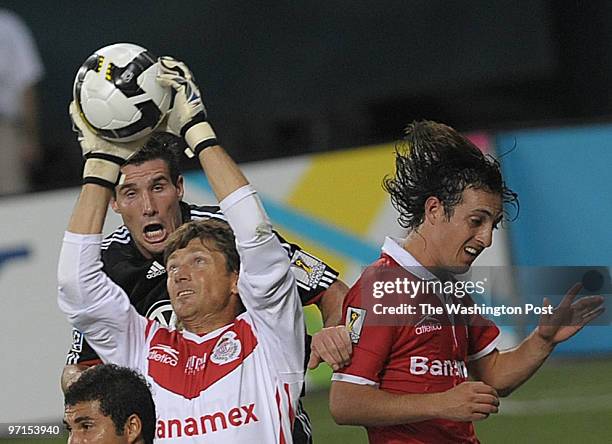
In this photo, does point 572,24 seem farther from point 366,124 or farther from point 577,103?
point 366,124

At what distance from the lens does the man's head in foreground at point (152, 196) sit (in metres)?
3.43

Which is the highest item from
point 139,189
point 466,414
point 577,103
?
point 577,103

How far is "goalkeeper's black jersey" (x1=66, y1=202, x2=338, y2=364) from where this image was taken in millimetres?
3375

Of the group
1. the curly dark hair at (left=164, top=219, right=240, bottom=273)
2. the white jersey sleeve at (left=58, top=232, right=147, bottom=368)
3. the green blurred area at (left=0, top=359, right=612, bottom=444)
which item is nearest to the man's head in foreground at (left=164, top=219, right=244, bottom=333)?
the curly dark hair at (left=164, top=219, right=240, bottom=273)

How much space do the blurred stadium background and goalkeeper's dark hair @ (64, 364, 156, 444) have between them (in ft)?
1.92

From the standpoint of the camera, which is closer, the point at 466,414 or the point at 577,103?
the point at 466,414

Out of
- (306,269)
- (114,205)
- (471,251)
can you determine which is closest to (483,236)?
(471,251)

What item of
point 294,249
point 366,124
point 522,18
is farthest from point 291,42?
point 294,249

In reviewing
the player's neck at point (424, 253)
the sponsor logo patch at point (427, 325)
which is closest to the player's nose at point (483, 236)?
the player's neck at point (424, 253)

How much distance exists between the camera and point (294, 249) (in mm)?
3502

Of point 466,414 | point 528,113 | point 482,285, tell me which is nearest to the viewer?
point 466,414

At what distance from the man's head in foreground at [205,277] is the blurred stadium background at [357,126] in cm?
33

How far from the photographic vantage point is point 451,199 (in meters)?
3.27

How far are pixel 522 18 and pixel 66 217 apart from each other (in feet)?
10.2
